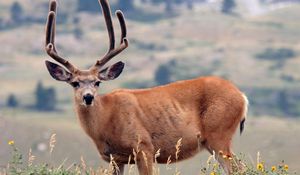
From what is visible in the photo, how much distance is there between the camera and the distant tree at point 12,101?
97812mm

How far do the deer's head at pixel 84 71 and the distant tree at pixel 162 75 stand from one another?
92.2 meters

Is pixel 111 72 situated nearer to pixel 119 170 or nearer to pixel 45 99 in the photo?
pixel 119 170

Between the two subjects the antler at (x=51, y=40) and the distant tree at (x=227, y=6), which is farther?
the distant tree at (x=227, y=6)

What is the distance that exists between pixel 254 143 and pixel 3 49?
5374 cm

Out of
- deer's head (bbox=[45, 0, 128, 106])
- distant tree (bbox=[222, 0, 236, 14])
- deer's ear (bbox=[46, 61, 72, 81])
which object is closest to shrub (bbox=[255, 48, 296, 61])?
distant tree (bbox=[222, 0, 236, 14])

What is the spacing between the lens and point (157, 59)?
4769 inches

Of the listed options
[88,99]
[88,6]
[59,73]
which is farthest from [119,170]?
[88,6]

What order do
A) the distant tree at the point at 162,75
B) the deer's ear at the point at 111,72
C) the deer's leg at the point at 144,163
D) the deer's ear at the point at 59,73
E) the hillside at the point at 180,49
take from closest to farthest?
the deer's leg at the point at 144,163 < the deer's ear at the point at 59,73 < the deer's ear at the point at 111,72 < the hillside at the point at 180,49 < the distant tree at the point at 162,75

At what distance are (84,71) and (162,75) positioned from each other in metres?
95.1

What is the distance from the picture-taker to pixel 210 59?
117 meters

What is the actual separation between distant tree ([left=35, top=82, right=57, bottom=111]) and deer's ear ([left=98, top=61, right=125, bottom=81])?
79.0 m

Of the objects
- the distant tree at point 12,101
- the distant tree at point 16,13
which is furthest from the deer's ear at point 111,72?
the distant tree at point 16,13

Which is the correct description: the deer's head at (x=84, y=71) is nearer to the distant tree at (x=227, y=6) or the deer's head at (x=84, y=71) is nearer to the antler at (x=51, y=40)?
the antler at (x=51, y=40)

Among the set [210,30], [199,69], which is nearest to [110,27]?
[199,69]
